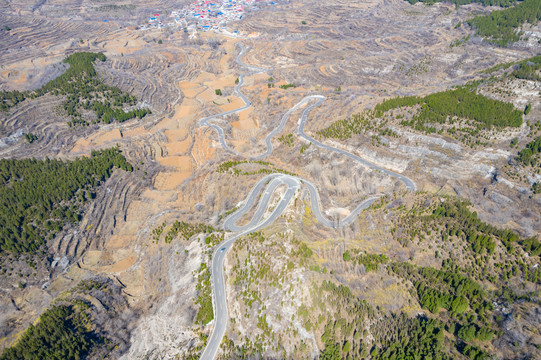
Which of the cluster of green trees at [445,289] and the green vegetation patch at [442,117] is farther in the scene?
the green vegetation patch at [442,117]

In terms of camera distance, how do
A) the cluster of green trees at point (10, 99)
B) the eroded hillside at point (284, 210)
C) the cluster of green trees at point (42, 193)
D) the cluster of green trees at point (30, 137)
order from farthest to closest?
the cluster of green trees at point (10, 99) < the cluster of green trees at point (30, 137) < the cluster of green trees at point (42, 193) < the eroded hillside at point (284, 210)

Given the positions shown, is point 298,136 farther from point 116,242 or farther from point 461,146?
point 116,242

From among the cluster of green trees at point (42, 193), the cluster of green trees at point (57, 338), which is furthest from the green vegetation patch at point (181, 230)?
the cluster of green trees at point (42, 193)

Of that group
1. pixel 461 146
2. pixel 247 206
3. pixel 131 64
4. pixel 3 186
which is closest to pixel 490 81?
pixel 461 146

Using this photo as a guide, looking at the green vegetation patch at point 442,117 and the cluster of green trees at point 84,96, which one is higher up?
the green vegetation patch at point 442,117

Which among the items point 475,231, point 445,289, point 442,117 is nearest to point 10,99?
point 442,117

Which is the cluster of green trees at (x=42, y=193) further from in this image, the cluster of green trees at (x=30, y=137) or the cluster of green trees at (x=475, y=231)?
the cluster of green trees at (x=475, y=231)

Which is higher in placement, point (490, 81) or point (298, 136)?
point (490, 81)
